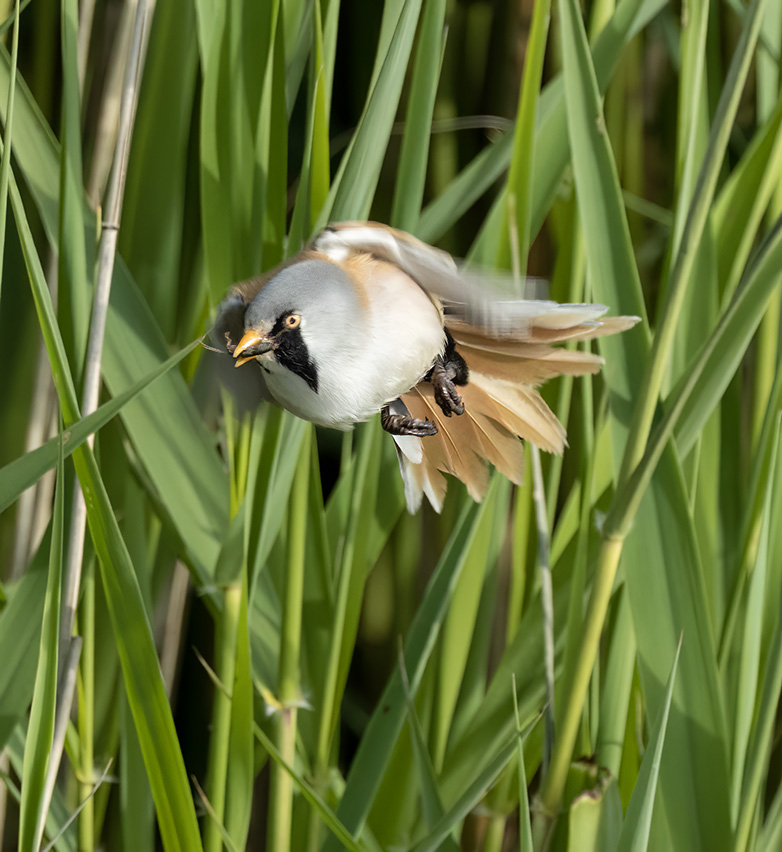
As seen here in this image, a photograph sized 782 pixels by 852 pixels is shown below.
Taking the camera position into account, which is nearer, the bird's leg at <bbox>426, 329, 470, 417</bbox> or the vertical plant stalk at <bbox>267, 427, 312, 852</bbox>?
the bird's leg at <bbox>426, 329, 470, 417</bbox>

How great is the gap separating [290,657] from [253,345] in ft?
0.93

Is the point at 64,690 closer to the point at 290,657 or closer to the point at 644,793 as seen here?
the point at 290,657

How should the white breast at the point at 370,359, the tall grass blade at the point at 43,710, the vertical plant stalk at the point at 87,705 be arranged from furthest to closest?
1. the vertical plant stalk at the point at 87,705
2. the tall grass blade at the point at 43,710
3. the white breast at the point at 370,359

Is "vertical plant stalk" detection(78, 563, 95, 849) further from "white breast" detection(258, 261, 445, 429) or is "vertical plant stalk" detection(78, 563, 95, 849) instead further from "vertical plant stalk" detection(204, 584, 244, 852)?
"white breast" detection(258, 261, 445, 429)

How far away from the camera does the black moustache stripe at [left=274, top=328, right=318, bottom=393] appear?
0.26 meters

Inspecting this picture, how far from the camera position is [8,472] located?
1.22ft

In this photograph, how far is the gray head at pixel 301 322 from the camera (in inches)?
10.2

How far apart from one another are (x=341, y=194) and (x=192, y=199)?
0.34m

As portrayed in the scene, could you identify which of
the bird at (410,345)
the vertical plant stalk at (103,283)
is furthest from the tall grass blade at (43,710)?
the bird at (410,345)

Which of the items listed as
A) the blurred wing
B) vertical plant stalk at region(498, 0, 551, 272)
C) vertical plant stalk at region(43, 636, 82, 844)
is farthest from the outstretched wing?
vertical plant stalk at region(43, 636, 82, 844)

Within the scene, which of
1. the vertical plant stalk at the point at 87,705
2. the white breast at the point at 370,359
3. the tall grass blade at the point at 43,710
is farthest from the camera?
the vertical plant stalk at the point at 87,705

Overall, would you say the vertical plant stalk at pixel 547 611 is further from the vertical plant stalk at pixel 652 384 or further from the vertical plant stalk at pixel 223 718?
the vertical plant stalk at pixel 223 718

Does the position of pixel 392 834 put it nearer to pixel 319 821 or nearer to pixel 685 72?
pixel 319 821

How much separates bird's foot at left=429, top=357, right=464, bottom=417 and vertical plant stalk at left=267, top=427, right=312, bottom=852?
A: 0.43ft
